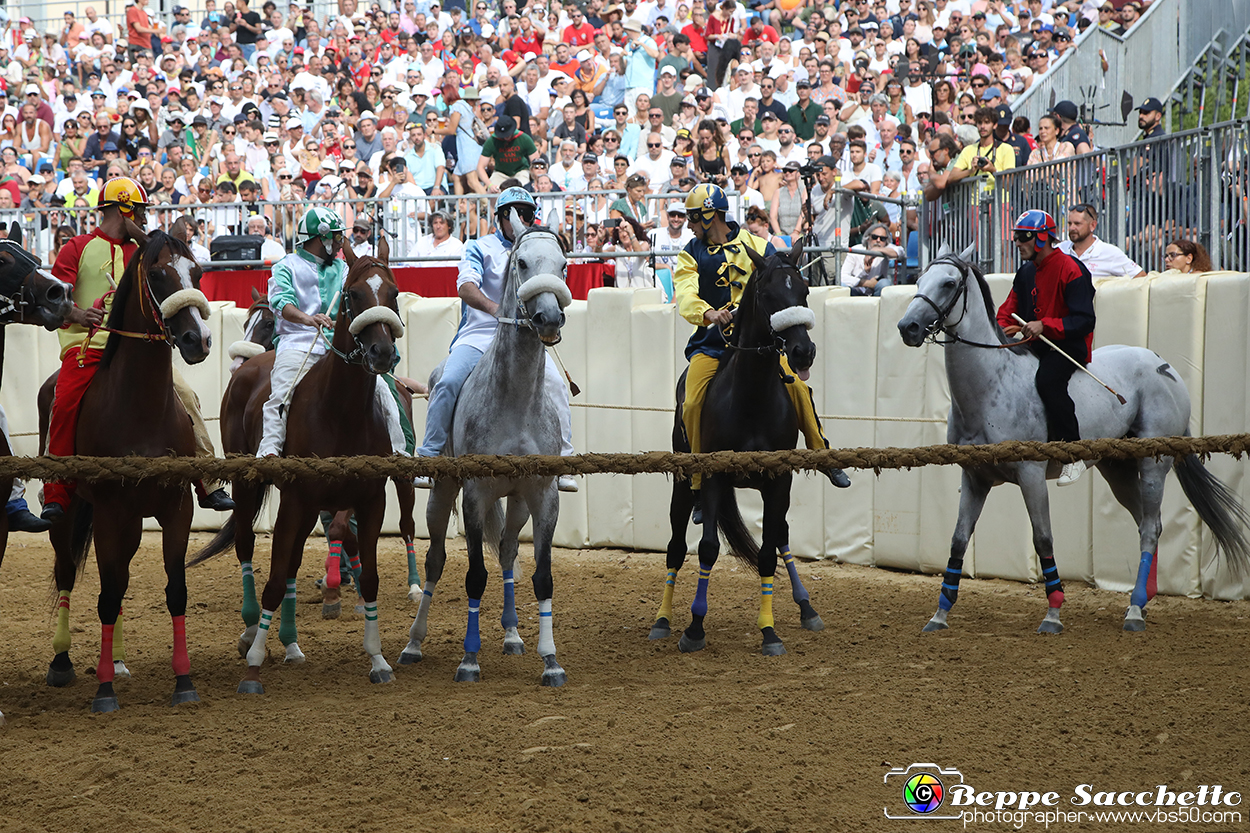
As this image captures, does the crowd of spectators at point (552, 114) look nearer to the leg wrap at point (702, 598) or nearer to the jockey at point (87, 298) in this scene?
the leg wrap at point (702, 598)

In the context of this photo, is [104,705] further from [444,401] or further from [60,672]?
[444,401]

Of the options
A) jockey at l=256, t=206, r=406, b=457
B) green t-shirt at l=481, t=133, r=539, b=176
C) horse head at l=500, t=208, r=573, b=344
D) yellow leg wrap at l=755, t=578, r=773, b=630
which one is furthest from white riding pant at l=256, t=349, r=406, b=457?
green t-shirt at l=481, t=133, r=539, b=176

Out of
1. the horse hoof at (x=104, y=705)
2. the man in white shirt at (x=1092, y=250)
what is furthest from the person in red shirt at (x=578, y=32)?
the horse hoof at (x=104, y=705)

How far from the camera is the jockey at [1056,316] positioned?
834 centimetres

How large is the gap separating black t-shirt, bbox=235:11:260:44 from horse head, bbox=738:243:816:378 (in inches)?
760

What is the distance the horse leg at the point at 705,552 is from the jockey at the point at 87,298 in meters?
3.11

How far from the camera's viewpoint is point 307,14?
2314cm

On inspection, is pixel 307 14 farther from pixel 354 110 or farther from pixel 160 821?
pixel 160 821

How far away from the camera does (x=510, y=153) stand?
16.4m

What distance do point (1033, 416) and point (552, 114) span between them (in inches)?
469

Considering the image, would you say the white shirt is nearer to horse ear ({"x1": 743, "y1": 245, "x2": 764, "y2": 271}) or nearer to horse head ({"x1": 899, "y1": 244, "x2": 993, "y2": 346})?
horse head ({"x1": 899, "y1": 244, "x2": 993, "y2": 346})

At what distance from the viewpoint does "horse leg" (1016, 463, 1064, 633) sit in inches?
320

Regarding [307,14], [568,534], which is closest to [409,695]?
[568,534]

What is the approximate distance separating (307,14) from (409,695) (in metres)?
19.4
